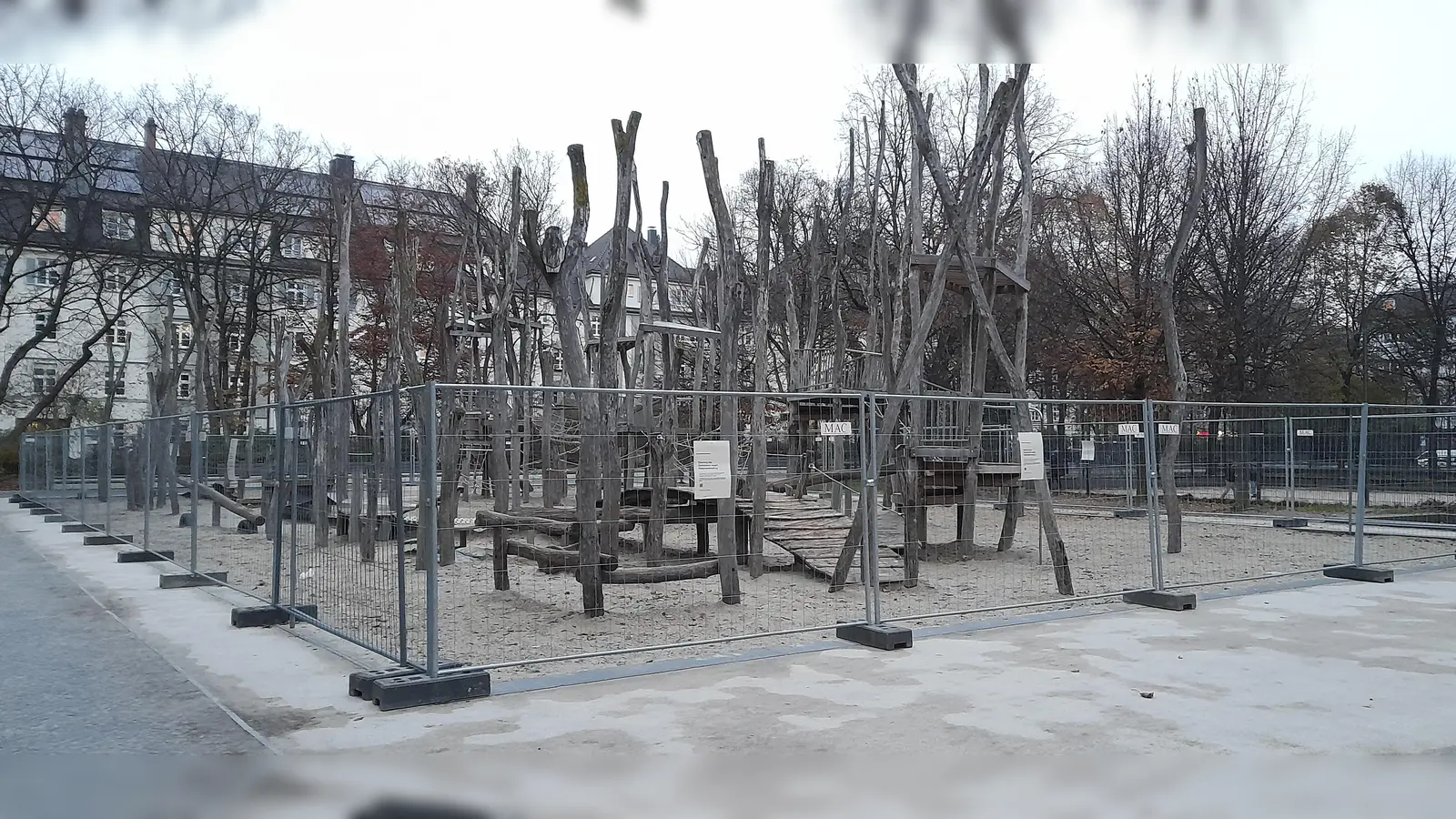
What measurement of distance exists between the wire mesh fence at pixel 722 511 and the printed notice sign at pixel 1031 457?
3 cm

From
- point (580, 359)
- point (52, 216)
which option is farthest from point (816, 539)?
point (52, 216)

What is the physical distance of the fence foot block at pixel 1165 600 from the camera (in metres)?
9.34

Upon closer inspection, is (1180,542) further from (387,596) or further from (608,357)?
(387,596)

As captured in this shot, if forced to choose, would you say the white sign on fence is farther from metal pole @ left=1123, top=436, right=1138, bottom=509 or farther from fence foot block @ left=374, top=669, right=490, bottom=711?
metal pole @ left=1123, top=436, right=1138, bottom=509

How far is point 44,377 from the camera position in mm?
43875

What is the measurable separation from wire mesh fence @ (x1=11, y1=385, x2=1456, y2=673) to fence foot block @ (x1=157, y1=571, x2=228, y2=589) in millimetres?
337

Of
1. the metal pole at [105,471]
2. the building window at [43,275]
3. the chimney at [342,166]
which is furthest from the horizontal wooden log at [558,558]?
the building window at [43,275]

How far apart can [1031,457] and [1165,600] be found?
1.78 m

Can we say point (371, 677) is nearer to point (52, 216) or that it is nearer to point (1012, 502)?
point (52, 216)

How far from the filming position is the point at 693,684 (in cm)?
655

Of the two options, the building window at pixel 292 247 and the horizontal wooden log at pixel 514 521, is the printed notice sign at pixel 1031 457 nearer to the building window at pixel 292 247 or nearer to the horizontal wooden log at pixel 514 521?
the horizontal wooden log at pixel 514 521

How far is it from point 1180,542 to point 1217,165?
533 inches
